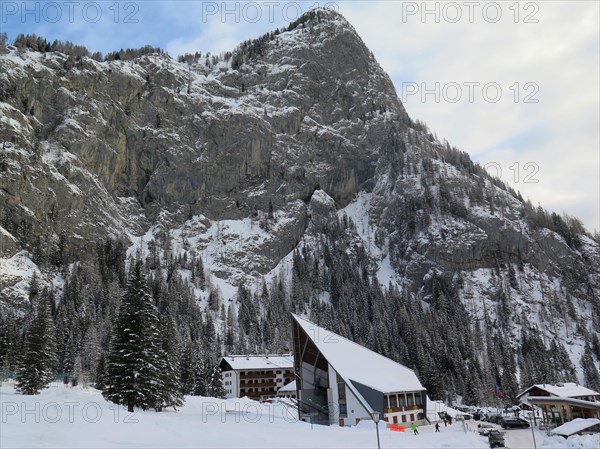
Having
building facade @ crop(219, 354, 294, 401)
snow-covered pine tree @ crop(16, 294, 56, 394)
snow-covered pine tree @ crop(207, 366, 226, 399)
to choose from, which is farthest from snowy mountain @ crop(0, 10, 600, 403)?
snow-covered pine tree @ crop(16, 294, 56, 394)

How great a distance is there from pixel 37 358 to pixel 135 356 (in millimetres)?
Result: 13006

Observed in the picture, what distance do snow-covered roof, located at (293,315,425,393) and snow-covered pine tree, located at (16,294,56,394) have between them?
23012 millimetres

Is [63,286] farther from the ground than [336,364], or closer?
farther from the ground

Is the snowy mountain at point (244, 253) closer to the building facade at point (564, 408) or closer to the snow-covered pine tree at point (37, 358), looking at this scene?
the snow-covered pine tree at point (37, 358)

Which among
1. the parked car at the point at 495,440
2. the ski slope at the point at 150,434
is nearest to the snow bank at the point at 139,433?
the ski slope at the point at 150,434

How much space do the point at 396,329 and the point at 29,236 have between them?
342 feet

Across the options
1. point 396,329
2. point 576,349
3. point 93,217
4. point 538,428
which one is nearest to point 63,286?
point 93,217

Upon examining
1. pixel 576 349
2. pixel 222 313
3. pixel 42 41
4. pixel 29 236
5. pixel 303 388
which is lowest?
pixel 303 388

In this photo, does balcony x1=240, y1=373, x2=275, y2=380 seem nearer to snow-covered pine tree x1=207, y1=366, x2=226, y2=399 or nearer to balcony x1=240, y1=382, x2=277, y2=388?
balcony x1=240, y1=382, x2=277, y2=388

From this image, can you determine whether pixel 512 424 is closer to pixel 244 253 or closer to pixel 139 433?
pixel 139 433

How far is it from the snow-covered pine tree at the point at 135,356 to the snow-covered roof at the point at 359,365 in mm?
14671

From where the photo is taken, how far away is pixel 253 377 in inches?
3829

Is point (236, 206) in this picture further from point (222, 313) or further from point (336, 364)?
point (336, 364)

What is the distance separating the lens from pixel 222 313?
151 meters
